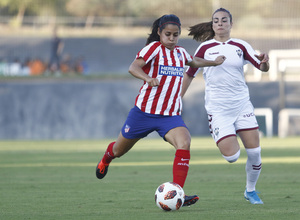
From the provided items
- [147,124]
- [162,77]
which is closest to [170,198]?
[147,124]

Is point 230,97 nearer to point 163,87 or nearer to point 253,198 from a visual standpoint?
point 163,87

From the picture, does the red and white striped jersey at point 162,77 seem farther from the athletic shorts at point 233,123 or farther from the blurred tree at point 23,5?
the blurred tree at point 23,5

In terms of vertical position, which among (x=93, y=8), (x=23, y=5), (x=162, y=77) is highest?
(x=23, y=5)

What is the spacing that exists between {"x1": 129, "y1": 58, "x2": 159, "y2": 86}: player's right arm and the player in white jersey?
1.00m

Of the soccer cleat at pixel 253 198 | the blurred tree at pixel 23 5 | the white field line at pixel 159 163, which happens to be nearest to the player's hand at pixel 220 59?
the soccer cleat at pixel 253 198

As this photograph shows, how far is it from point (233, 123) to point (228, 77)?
0.56 meters

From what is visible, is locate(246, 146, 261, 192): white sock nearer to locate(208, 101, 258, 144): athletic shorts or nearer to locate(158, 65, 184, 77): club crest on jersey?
locate(208, 101, 258, 144): athletic shorts

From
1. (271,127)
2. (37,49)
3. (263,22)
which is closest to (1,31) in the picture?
(37,49)

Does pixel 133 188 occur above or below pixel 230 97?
below

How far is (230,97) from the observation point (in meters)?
8.41

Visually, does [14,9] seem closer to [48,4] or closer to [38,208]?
[48,4]

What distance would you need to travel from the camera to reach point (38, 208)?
758cm

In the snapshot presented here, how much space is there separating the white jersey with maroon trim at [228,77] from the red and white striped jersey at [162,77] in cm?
67

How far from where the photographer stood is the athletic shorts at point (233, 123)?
27.2 ft
